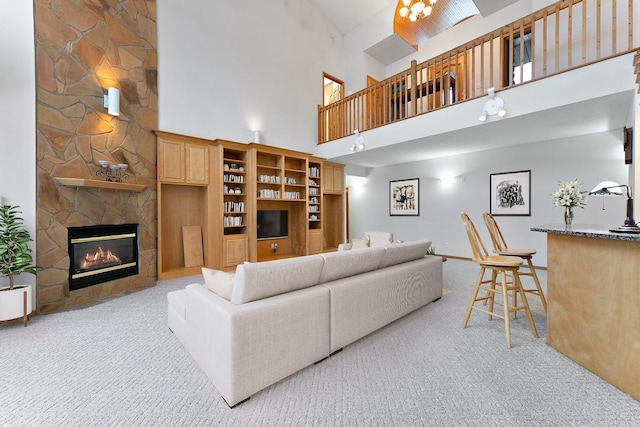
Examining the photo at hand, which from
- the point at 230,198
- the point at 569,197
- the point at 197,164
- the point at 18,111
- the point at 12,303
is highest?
the point at 18,111

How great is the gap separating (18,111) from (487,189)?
7.61 metres

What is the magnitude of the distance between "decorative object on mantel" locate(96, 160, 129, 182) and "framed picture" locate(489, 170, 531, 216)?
6817 mm

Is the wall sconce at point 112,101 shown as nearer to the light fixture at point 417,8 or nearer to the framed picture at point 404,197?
the light fixture at point 417,8

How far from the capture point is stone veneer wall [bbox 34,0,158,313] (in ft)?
10.6

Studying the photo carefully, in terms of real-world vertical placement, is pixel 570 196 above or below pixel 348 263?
above

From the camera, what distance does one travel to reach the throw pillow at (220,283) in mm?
1896

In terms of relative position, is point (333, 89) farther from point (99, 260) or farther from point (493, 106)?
point (99, 260)

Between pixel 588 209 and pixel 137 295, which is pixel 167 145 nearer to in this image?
pixel 137 295

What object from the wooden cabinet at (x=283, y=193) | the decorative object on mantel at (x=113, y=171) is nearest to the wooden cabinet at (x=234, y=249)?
the wooden cabinet at (x=283, y=193)

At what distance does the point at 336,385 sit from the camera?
182cm

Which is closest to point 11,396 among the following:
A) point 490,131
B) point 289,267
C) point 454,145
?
point 289,267

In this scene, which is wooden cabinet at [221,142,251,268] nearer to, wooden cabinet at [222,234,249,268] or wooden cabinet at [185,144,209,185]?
wooden cabinet at [222,234,249,268]

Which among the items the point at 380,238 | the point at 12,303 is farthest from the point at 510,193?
the point at 12,303

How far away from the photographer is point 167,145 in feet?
15.1
